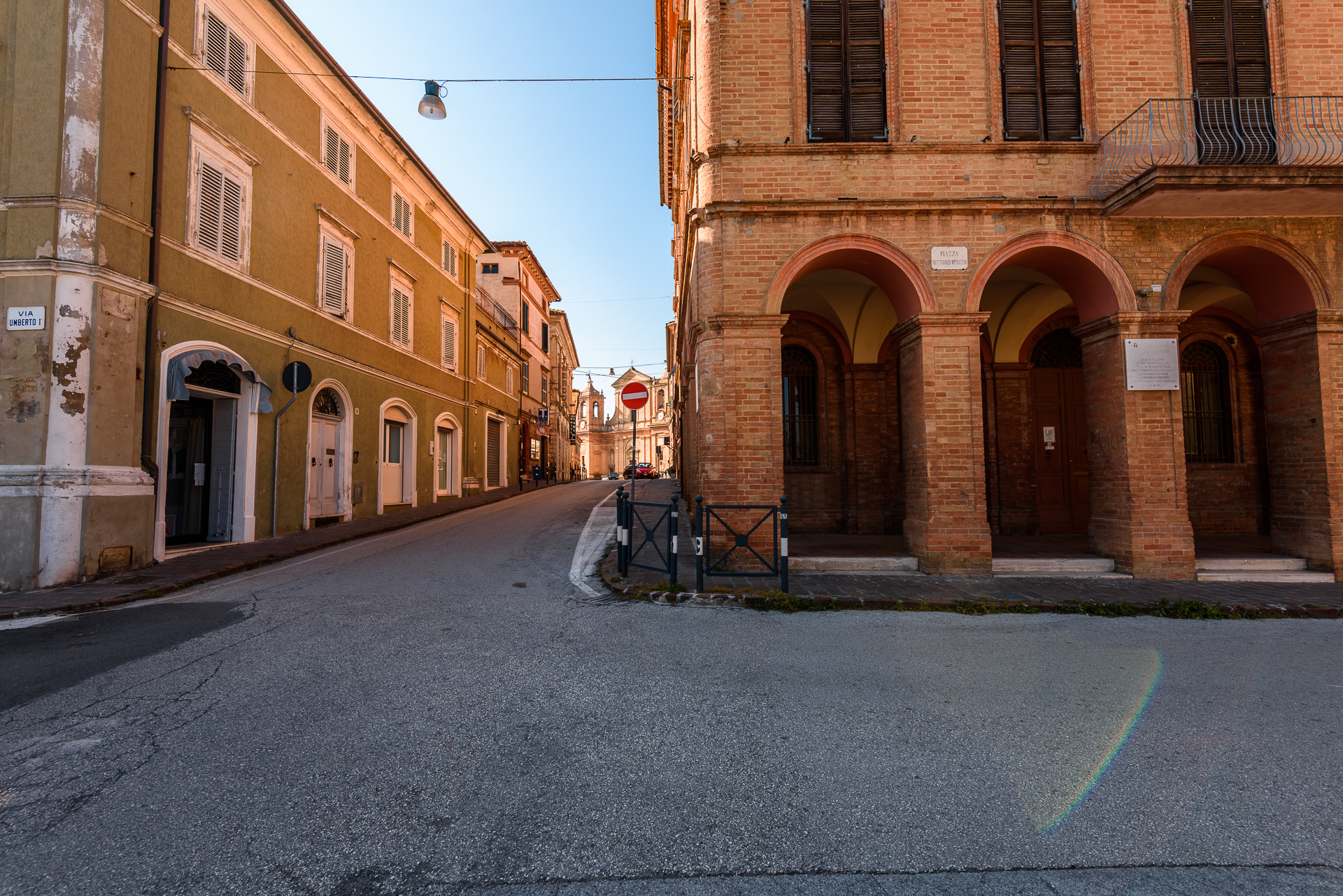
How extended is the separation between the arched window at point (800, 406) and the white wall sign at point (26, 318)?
10.9 meters

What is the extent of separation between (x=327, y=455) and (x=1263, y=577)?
1647 centimetres

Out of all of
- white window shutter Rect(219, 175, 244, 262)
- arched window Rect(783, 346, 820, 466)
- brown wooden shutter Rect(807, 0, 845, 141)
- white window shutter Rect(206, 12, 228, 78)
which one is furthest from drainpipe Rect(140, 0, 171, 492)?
arched window Rect(783, 346, 820, 466)

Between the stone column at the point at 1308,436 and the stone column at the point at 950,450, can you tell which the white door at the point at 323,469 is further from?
the stone column at the point at 1308,436

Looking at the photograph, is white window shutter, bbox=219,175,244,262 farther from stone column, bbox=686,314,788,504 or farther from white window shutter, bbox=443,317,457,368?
white window shutter, bbox=443,317,457,368

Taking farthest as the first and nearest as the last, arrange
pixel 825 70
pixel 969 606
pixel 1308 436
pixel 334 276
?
pixel 334 276, pixel 825 70, pixel 1308 436, pixel 969 606

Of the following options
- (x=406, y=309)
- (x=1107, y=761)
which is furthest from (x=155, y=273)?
(x=1107, y=761)

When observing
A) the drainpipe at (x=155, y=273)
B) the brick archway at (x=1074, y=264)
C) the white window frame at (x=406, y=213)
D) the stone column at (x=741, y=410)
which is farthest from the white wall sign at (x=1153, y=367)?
the white window frame at (x=406, y=213)

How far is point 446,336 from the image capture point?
20.8 meters

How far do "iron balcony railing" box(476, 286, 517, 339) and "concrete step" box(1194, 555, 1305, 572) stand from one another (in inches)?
872

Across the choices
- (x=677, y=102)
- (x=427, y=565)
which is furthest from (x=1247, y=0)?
(x=427, y=565)

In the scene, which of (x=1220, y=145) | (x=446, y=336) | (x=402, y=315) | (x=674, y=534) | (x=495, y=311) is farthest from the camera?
(x=495, y=311)

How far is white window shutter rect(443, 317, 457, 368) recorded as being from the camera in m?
20.8

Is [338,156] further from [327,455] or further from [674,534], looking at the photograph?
[674,534]

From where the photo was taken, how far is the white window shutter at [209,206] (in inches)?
389
